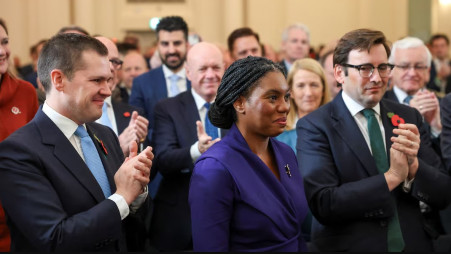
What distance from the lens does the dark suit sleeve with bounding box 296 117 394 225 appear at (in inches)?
117

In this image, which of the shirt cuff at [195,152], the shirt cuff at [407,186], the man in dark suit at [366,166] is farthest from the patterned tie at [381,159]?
the shirt cuff at [195,152]

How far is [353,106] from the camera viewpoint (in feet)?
10.7

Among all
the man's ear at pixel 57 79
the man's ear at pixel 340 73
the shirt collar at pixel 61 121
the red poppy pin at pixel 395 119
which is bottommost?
the red poppy pin at pixel 395 119

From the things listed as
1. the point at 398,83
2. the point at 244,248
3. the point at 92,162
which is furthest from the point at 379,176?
the point at 398,83

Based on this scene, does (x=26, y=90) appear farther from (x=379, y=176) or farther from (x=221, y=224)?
(x=379, y=176)

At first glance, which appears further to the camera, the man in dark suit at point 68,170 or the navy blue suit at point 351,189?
the navy blue suit at point 351,189

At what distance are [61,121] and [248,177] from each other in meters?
0.78

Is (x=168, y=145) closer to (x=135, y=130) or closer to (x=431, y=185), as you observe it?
(x=135, y=130)

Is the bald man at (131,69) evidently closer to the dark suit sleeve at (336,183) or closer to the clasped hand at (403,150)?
the dark suit sleeve at (336,183)

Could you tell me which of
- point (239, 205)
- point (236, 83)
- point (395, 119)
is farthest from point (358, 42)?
point (239, 205)

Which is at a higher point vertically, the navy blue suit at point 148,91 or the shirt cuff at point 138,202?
the navy blue suit at point 148,91

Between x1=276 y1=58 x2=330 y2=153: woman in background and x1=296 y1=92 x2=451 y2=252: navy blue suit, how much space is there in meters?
1.20

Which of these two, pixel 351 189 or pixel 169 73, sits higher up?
pixel 169 73

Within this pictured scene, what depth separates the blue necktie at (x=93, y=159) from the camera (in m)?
2.59
